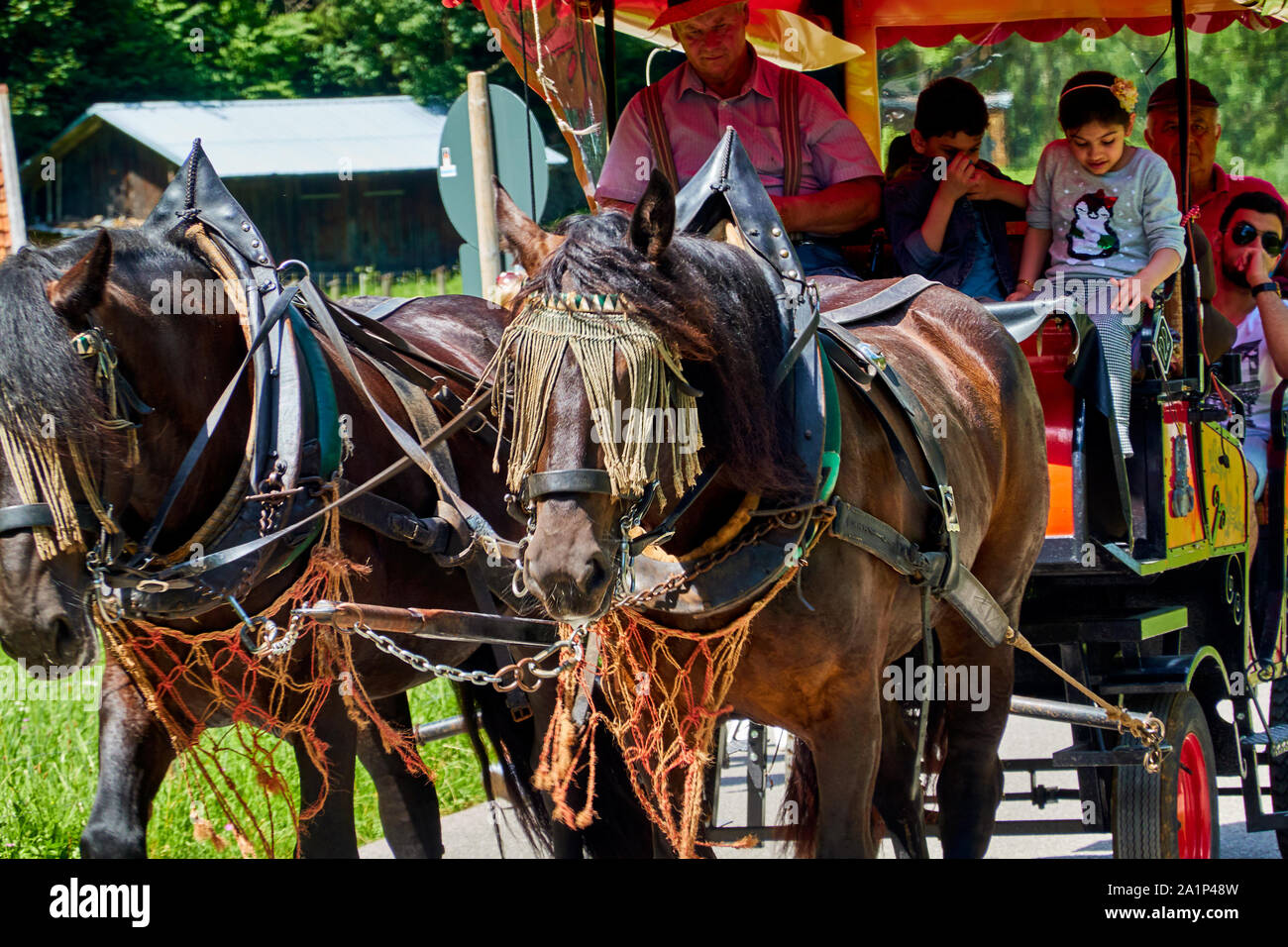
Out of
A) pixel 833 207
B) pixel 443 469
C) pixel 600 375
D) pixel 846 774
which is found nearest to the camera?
pixel 600 375

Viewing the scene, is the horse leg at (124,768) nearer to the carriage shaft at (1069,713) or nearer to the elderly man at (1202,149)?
the carriage shaft at (1069,713)

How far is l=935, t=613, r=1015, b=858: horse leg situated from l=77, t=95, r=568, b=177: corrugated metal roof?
77.9 ft

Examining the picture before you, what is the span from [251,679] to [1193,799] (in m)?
2.85

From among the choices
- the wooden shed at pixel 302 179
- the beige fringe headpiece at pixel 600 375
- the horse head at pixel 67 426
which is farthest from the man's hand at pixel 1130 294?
the wooden shed at pixel 302 179

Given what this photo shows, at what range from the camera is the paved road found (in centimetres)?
533

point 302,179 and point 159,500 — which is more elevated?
point 302,179

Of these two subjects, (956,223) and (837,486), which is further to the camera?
(956,223)

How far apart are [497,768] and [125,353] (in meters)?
2.03

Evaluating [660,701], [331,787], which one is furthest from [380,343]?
[660,701]

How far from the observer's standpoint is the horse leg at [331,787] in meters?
3.39

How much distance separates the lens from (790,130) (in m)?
4.25

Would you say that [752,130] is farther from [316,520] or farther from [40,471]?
[40,471]

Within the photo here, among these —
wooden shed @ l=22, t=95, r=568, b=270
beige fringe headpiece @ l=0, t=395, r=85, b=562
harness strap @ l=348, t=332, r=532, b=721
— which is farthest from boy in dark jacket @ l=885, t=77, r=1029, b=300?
wooden shed @ l=22, t=95, r=568, b=270
